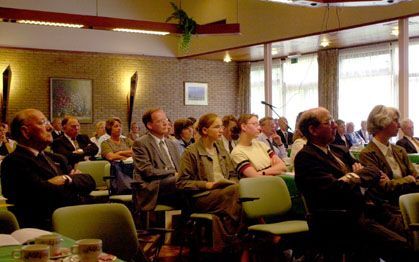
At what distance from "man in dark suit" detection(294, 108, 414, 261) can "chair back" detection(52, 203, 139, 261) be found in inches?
63.6

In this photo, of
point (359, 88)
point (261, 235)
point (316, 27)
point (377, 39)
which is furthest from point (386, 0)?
point (359, 88)

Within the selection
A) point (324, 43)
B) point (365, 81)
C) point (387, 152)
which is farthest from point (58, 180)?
point (365, 81)

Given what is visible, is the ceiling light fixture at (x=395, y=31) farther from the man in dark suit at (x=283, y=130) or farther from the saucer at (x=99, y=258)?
the saucer at (x=99, y=258)

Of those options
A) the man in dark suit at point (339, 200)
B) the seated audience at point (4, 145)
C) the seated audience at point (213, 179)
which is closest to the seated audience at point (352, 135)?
the seated audience at point (4, 145)

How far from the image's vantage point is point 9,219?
3121 millimetres

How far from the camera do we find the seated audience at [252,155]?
609cm

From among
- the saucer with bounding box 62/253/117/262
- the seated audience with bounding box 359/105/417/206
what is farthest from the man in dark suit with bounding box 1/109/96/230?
the seated audience with bounding box 359/105/417/206

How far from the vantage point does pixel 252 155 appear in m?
6.26

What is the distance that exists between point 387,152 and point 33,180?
9.35ft

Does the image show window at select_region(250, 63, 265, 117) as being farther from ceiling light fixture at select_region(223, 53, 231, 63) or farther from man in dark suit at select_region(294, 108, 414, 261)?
man in dark suit at select_region(294, 108, 414, 261)

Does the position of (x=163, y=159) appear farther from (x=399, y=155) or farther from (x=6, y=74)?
(x=6, y=74)

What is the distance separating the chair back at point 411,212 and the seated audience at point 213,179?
A: 1.72 m

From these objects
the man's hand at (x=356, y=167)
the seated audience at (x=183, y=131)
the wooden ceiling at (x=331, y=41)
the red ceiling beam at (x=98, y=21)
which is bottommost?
the man's hand at (x=356, y=167)

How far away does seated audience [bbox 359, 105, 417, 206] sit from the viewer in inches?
187
